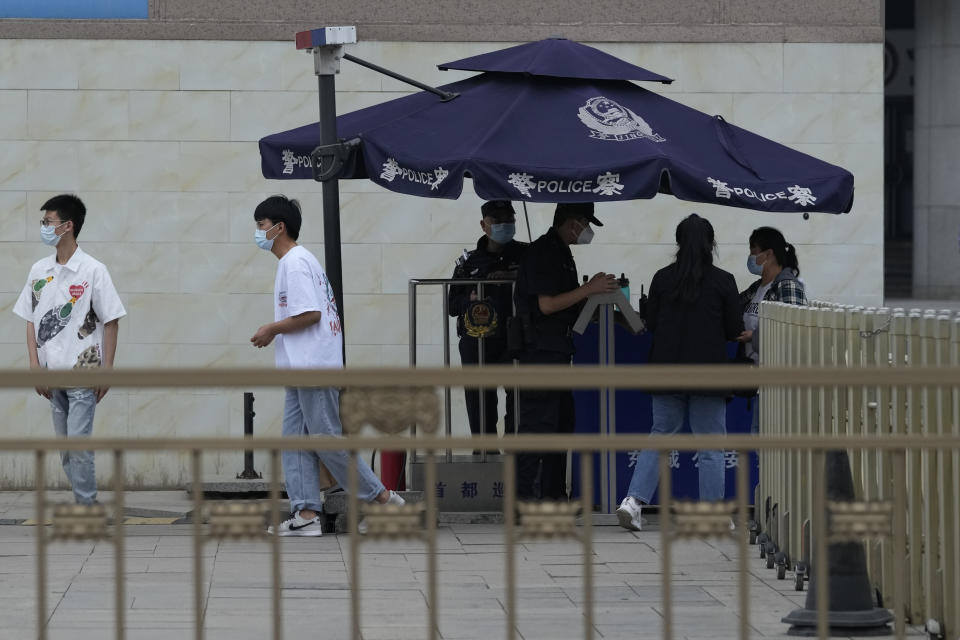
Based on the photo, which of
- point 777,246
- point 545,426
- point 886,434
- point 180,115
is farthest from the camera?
point 180,115

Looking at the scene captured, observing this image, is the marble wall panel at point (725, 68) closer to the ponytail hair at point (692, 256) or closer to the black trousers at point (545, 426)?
the ponytail hair at point (692, 256)

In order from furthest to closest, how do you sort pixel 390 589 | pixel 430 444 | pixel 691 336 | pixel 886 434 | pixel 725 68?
pixel 725 68 < pixel 691 336 < pixel 390 589 < pixel 886 434 < pixel 430 444

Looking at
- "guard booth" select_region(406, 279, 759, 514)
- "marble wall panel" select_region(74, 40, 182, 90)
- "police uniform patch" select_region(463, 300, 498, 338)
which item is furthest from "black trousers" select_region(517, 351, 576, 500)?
"marble wall panel" select_region(74, 40, 182, 90)

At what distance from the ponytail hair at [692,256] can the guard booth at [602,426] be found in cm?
45

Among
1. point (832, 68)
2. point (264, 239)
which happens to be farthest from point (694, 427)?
point (832, 68)

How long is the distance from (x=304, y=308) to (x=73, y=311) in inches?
53.9

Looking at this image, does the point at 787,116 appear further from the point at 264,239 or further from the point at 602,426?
the point at 264,239

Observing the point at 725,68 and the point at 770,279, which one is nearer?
the point at 770,279

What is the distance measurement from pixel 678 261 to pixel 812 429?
1.83 meters

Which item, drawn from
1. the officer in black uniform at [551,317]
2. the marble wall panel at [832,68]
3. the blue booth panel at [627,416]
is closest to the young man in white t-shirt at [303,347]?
the officer in black uniform at [551,317]

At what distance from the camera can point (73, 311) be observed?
29.0 ft

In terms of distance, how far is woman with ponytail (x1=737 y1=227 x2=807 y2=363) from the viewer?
373 inches

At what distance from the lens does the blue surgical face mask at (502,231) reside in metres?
10.3

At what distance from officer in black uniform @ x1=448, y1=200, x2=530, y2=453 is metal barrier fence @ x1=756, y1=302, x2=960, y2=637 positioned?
6.31ft
